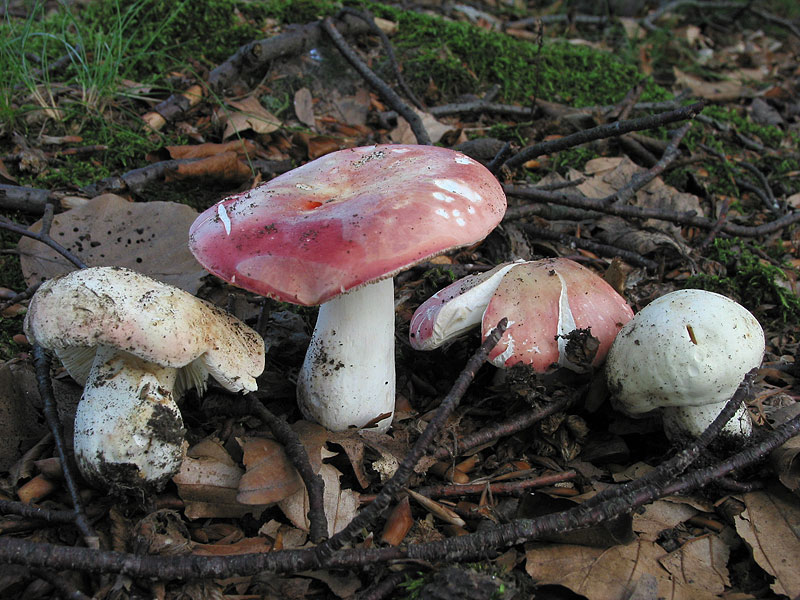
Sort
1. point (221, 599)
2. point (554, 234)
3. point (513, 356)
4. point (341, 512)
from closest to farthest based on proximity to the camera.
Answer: point (221, 599)
point (341, 512)
point (513, 356)
point (554, 234)

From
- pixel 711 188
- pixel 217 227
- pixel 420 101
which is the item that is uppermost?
pixel 217 227

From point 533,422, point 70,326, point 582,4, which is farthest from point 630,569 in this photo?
point 582,4

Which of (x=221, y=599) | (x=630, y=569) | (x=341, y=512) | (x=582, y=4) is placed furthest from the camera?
(x=582, y=4)

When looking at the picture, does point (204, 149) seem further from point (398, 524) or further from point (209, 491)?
point (398, 524)

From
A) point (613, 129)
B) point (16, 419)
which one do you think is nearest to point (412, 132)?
point (613, 129)

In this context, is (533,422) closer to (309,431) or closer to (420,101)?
(309,431)

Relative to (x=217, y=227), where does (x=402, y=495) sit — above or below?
below

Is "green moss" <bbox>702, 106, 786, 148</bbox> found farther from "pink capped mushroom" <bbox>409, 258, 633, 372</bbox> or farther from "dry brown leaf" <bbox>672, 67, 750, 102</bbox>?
"pink capped mushroom" <bbox>409, 258, 633, 372</bbox>

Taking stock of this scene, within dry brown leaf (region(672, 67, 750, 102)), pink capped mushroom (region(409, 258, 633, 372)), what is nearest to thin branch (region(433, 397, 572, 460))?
pink capped mushroom (region(409, 258, 633, 372))

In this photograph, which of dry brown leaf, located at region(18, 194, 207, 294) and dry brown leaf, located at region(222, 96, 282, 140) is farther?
dry brown leaf, located at region(222, 96, 282, 140)
